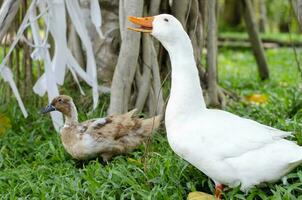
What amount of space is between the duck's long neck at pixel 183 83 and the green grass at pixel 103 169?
1.33 feet

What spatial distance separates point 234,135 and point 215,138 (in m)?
0.10

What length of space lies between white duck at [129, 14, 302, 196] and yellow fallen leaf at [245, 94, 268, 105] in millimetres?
2976

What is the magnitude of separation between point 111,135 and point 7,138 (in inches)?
39.1

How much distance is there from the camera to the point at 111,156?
15.0ft

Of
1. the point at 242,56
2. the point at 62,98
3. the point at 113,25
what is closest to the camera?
the point at 62,98

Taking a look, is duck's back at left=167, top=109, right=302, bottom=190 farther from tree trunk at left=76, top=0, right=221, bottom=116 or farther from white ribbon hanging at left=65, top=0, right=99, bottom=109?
white ribbon hanging at left=65, top=0, right=99, bottom=109

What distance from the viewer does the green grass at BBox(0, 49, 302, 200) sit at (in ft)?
12.0

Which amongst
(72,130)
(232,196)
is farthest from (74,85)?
(232,196)

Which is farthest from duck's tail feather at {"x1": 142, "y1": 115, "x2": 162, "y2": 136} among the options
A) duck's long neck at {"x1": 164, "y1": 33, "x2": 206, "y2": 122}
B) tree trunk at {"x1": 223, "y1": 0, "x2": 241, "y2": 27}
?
tree trunk at {"x1": 223, "y1": 0, "x2": 241, "y2": 27}

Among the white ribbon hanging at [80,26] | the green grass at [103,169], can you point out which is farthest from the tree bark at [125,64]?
the green grass at [103,169]

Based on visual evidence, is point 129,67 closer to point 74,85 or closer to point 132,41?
point 132,41

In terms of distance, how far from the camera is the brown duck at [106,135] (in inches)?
176

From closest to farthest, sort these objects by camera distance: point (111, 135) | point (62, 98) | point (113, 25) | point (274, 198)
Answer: point (274, 198) < point (111, 135) < point (62, 98) < point (113, 25)

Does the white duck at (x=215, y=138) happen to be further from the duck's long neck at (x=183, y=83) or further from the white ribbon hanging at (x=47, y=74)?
the white ribbon hanging at (x=47, y=74)
